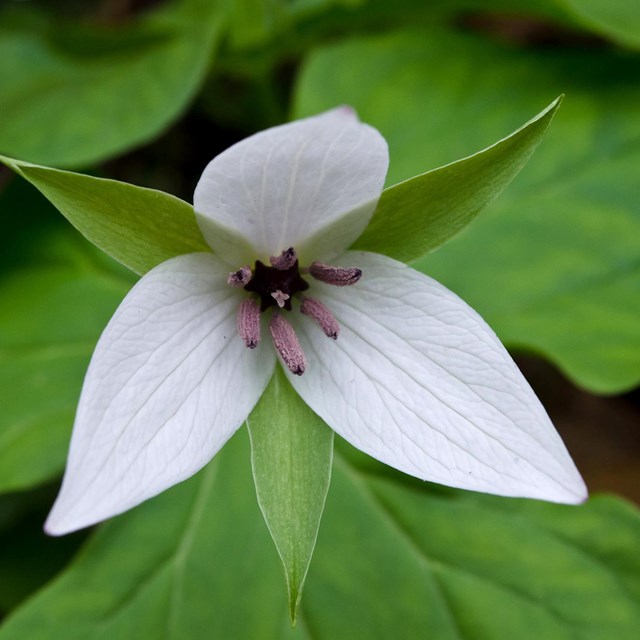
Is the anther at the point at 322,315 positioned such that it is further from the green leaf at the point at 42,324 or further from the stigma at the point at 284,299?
the green leaf at the point at 42,324

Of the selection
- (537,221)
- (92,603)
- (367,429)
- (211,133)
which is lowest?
(92,603)

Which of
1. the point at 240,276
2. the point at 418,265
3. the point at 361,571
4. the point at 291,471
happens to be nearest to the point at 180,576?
the point at 361,571

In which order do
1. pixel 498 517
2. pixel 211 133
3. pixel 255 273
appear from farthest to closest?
pixel 211 133 < pixel 498 517 < pixel 255 273

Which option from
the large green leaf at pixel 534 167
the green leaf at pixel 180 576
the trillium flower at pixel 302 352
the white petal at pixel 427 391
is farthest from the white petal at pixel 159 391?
the large green leaf at pixel 534 167

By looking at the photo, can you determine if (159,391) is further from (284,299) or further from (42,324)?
(42,324)

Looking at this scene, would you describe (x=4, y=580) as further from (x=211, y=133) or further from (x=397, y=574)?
(x=211, y=133)

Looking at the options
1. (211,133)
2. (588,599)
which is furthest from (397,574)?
(211,133)

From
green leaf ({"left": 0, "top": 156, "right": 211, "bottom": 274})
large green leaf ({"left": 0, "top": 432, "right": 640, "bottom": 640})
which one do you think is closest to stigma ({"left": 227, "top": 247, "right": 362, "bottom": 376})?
green leaf ({"left": 0, "top": 156, "right": 211, "bottom": 274})

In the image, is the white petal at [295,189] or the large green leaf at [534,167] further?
the large green leaf at [534,167]
